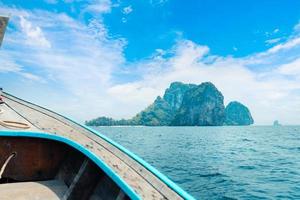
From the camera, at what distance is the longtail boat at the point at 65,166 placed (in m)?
3.23

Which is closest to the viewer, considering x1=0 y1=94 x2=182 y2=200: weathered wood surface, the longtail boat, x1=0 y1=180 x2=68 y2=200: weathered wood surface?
x1=0 y1=94 x2=182 y2=200: weathered wood surface

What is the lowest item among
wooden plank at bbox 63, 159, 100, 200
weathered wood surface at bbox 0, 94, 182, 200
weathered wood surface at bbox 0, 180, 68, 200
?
weathered wood surface at bbox 0, 180, 68, 200

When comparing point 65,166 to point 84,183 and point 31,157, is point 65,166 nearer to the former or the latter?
point 31,157

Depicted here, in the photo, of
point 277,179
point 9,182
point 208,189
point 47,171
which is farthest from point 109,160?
point 277,179

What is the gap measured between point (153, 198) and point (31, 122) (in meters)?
3.06

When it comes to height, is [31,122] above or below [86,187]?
above

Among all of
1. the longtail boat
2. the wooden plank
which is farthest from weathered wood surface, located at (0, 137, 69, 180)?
the wooden plank

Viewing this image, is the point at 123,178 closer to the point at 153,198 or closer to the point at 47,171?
the point at 153,198

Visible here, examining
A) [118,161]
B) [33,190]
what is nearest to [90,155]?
[118,161]

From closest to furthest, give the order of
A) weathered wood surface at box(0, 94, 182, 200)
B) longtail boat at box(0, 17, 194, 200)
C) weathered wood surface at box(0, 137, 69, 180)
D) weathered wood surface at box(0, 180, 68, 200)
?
weathered wood surface at box(0, 94, 182, 200)
longtail boat at box(0, 17, 194, 200)
weathered wood surface at box(0, 180, 68, 200)
weathered wood surface at box(0, 137, 69, 180)

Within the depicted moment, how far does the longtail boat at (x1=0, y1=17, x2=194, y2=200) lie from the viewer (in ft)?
10.6

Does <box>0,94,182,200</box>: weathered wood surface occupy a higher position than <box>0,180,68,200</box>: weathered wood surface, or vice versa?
<box>0,94,182,200</box>: weathered wood surface

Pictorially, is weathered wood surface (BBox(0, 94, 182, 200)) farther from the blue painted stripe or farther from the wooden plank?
the wooden plank

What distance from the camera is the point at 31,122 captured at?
4.82 meters
